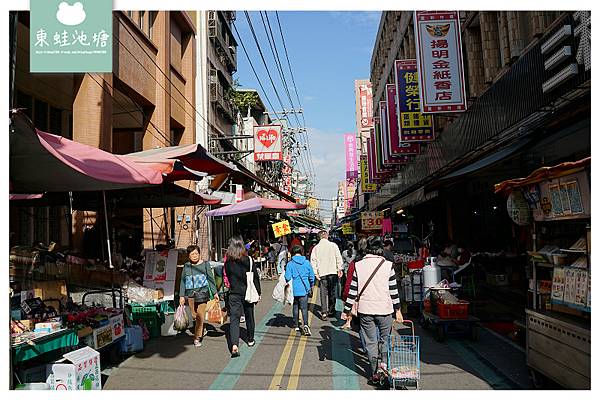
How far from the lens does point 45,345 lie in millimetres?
5969

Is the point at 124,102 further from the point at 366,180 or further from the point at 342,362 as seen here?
the point at 366,180

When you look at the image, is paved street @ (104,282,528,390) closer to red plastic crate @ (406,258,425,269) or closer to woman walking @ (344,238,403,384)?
woman walking @ (344,238,403,384)

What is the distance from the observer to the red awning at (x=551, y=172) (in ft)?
17.3

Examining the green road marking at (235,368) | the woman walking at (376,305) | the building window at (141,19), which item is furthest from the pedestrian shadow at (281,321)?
the building window at (141,19)

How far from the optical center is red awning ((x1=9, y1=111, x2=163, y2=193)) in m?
5.45

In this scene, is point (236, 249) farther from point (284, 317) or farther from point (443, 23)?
point (443, 23)

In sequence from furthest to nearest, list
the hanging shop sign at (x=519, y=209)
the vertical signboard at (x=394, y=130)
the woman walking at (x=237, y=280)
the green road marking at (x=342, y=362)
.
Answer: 1. the vertical signboard at (x=394, y=130)
2. the woman walking at (x=237, y=280)
3. the hanging shop sign at (x=519, y=209)
4. the green road marking at (x=342, y=362)

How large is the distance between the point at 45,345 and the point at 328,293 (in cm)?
668

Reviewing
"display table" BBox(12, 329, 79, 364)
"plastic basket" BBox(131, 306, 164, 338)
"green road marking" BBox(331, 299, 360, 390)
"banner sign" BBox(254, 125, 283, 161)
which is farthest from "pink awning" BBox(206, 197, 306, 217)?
"display table" BBox(12, 329, 79, 364)

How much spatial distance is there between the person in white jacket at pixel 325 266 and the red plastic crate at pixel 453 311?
3.02 meters

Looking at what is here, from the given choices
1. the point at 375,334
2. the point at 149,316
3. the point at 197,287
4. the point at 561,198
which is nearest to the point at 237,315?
the point at 197,287

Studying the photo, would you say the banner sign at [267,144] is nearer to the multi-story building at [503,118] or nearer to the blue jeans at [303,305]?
the multi-story building at [503,118]

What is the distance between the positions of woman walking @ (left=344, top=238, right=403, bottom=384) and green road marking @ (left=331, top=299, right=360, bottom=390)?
11.3 inches
